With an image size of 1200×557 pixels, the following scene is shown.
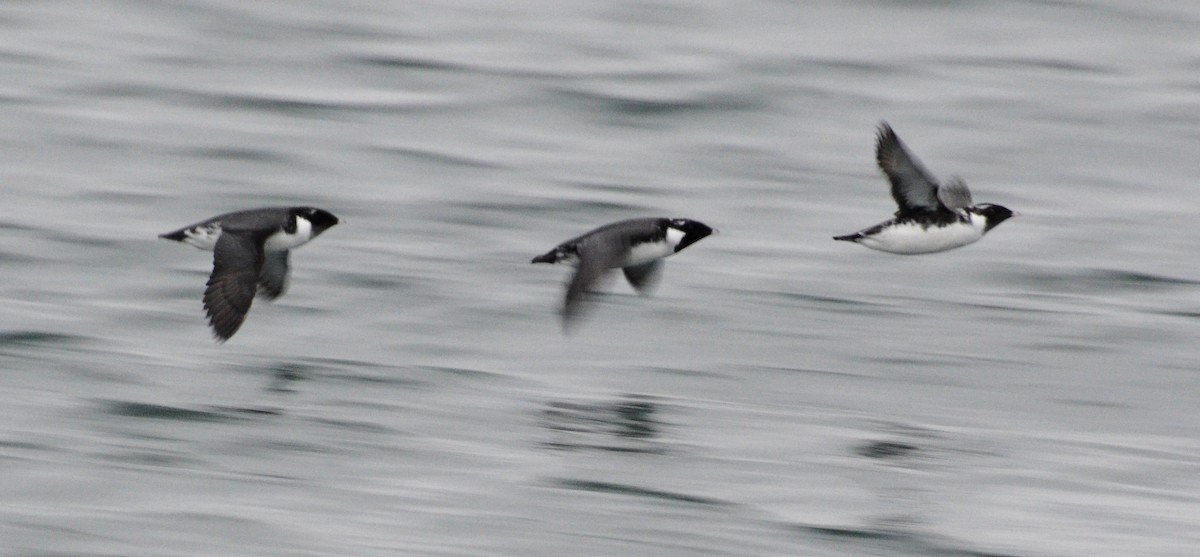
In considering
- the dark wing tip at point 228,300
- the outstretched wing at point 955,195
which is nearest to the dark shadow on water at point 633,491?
Answer: the dark wing tip at point 228,300

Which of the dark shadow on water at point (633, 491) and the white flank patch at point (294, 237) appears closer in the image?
the dark shadow on water at point (633, 491)

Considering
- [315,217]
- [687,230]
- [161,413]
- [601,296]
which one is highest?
[687,230]

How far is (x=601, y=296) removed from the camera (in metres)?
15.9

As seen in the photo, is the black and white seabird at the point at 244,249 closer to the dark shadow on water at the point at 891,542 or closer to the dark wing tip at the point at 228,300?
the dark wing tip at the point at 228,300

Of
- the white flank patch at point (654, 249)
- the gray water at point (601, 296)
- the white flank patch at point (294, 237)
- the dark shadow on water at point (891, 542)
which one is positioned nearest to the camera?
the dark shadow on water at point (891, 542)

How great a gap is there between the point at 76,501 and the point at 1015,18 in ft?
70.6

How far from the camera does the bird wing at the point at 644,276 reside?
1310cm

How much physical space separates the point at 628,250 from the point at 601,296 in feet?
11.7

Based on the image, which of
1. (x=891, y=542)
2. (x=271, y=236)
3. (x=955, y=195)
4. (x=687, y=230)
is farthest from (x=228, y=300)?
(x=955, y=195)

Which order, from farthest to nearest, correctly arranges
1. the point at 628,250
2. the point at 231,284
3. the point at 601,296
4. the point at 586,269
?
the point at 601,296, the point at 628,250, the point at 231,284, the point at 586,269

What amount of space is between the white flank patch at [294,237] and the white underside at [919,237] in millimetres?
3511

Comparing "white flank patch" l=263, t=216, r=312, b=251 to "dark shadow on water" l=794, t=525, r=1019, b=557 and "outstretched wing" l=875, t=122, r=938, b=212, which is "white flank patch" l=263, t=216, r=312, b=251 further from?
"dark shadow on water" l=794, t=525, r=1019, b=557

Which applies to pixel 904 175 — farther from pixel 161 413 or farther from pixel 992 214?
pixel 161 413

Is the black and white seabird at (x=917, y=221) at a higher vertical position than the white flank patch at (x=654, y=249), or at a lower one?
higher
